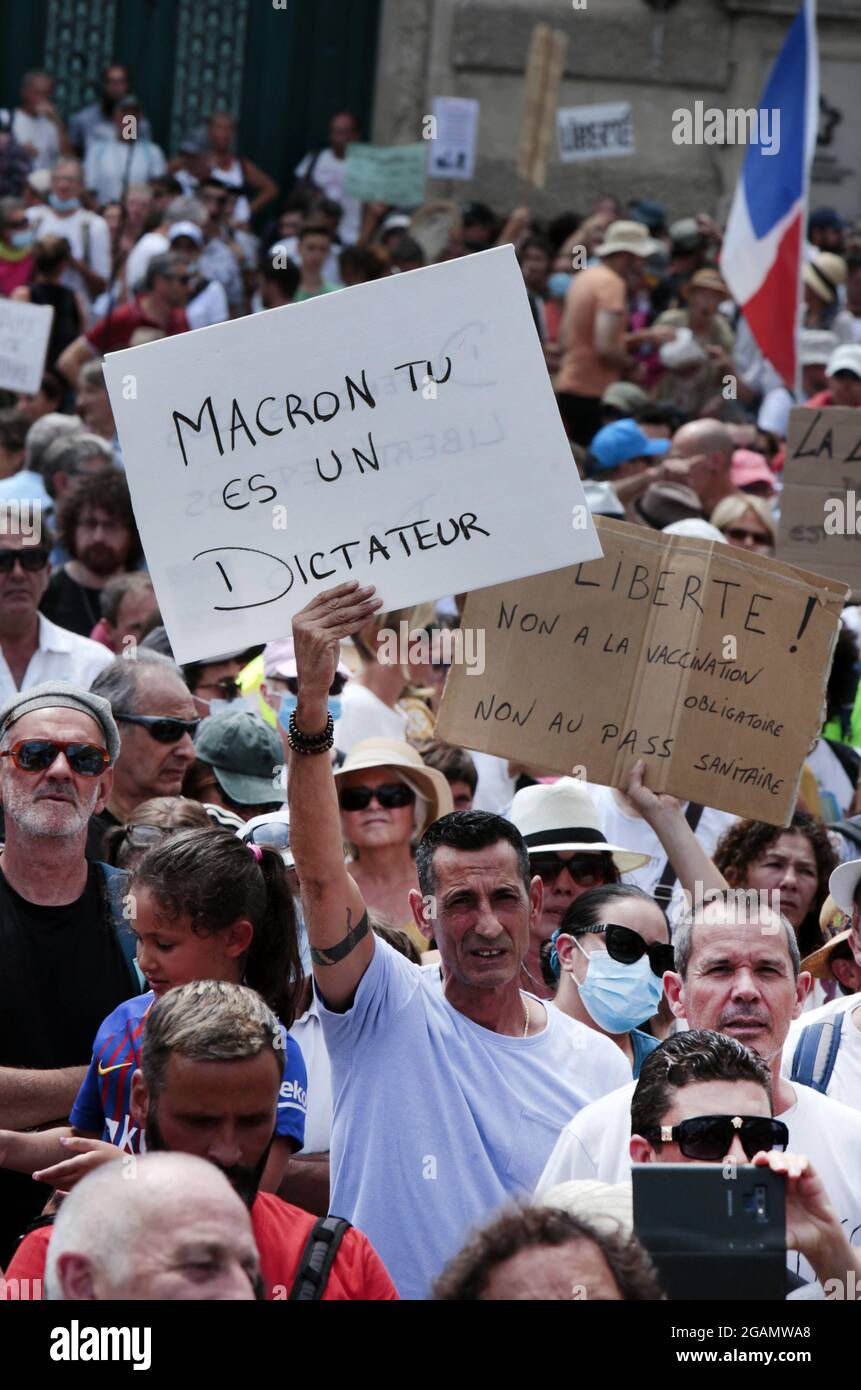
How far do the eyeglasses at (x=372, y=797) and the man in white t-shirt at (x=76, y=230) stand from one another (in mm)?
7637

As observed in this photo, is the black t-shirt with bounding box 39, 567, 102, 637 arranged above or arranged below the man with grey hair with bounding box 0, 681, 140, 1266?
above

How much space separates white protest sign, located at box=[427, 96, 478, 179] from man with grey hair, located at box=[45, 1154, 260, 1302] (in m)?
13.3

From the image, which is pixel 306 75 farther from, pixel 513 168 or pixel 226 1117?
pixel 226 1117

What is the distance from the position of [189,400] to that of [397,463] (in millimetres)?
402

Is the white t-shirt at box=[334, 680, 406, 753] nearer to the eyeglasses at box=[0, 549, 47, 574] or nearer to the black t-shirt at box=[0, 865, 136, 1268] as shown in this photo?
the eyeglasses at box=[0, 549, 47, 574]

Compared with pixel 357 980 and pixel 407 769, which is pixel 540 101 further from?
pixel 357 980

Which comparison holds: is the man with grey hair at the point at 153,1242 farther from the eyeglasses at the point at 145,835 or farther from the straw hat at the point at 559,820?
the straw hat at the point at 559,820

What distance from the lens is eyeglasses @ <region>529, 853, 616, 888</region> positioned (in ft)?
16.9

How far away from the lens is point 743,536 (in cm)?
808

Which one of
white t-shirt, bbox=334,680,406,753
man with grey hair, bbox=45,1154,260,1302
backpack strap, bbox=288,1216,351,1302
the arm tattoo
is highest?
white t-shirt, bbox=334,680,406,753

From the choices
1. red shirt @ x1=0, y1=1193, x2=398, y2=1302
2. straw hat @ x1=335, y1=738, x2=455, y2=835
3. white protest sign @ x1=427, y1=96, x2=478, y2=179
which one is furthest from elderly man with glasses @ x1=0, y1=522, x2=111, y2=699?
white protest sign @ x1=427, y1=96, x2=478, y2=179

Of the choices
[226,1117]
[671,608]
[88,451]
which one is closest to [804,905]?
[671,608]

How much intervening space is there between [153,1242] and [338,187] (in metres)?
15.2

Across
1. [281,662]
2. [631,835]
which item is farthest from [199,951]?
[281,662]
